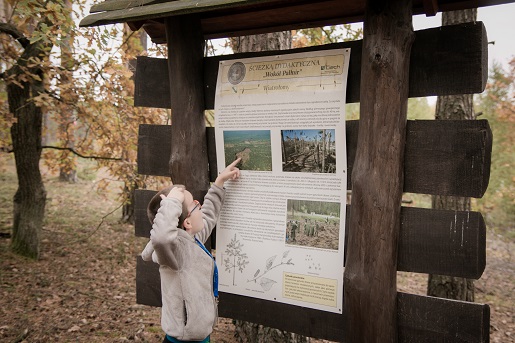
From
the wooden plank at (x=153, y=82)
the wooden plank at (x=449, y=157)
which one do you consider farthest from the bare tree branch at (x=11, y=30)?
the wooden plank at (x=449, y=157)

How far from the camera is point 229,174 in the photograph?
9.52ft

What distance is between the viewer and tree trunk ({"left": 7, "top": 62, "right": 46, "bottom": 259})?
7301 millimetres

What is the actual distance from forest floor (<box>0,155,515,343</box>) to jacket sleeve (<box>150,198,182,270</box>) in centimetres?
266

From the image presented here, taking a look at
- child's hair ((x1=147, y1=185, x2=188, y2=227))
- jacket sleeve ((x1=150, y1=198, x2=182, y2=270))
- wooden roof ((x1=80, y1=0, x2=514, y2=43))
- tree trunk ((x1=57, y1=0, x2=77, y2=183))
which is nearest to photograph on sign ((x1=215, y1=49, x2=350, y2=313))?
wooden roof ((x1=80, y1=0, x2=514, y2=43))

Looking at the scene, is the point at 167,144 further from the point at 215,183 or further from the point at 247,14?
the point at 247,14

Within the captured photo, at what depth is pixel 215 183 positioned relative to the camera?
2.95 meters

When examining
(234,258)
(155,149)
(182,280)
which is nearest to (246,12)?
(155,149)

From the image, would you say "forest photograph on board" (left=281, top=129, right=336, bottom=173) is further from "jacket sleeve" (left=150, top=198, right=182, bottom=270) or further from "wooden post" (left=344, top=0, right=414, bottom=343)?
"jacket sleeve" (left=150, top=198, right=182, bottom=270)

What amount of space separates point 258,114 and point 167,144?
→ 0.87 meters

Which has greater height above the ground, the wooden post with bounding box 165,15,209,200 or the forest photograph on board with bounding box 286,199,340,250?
the wooden post with bounding box 165,15,209,200

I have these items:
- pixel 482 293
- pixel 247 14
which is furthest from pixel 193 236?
pixel 482 293

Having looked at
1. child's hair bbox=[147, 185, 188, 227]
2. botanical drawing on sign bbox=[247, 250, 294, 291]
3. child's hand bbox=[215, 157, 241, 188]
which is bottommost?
botanical drawing on sign bbox=[247, 250, 294, 291]

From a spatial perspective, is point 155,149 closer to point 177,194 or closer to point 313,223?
point 177,194

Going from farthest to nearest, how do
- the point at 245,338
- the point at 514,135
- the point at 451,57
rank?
the point at 514,135 < the point at 245,338 < the point at 451,57
